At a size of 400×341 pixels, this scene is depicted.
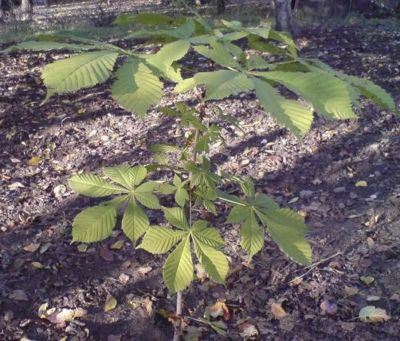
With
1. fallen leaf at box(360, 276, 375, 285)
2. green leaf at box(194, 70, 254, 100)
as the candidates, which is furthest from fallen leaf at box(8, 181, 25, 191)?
green leaf at box(194, 70, 254, 100)

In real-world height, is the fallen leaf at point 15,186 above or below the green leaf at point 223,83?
below

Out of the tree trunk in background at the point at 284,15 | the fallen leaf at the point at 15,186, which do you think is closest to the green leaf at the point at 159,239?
the fallen leaf at the point at 15,186

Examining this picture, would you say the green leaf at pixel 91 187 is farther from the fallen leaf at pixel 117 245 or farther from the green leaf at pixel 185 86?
the fallen leaf at pixel 117 245

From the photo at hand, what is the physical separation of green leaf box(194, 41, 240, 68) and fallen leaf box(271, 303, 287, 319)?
185 centimetres

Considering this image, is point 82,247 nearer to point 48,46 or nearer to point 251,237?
point 251,237

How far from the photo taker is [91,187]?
1573mm

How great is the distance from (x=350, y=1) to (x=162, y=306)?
10.7 m

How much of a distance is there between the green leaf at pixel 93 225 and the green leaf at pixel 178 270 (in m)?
0.20

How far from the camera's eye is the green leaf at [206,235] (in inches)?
57.5

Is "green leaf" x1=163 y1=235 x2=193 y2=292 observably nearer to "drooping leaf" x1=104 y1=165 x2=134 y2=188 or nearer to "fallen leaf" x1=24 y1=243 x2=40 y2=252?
"drooping leaf" x1=104 y1=165 x2=134 y2=188

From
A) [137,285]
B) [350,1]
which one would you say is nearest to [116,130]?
[137,285]

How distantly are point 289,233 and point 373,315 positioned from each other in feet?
4.49

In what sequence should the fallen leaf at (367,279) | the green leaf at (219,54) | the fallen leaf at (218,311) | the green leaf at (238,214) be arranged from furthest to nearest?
1. the fallen leaf at (367,279)
2. the fallen leaf at (218,311)
3. the green leaf at (238,214)
4. the green leaf at (219,54)

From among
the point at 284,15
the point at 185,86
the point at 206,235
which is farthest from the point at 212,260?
the point at 284,15
